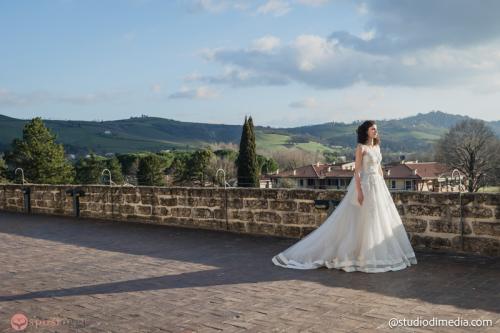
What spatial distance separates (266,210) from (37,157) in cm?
4367

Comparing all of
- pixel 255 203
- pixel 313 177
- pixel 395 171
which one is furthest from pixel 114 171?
pixel 255 203

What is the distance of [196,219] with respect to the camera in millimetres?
Answer: 10328

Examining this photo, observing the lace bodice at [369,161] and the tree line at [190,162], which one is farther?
the tree line at [190,162]

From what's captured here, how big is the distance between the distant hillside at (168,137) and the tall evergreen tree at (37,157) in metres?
67.2

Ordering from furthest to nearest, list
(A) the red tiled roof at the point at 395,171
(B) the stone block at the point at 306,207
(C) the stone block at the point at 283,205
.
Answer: (A) the red tiled roof at the point at 395,171, (C) the stone block at the point at 283,205, (B) the stone block at the point at 306,207

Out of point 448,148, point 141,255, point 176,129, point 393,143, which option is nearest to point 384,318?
point 141,255

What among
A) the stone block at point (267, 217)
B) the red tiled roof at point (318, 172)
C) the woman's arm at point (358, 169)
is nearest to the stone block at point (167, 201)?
the stone block at point (267, 217)

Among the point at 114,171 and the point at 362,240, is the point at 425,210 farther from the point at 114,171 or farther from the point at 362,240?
the point at 114,171

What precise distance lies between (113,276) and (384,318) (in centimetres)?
351

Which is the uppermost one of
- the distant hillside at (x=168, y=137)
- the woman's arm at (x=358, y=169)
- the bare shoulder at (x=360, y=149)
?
the distant hillside at (x=168, y=137)

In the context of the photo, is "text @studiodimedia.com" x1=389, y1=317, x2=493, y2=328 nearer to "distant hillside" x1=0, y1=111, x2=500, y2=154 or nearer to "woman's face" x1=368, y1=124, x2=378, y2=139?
"woman's face" x1=368, y1=124, x2=378, y2=139

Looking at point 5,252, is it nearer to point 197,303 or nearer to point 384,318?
point 197,303

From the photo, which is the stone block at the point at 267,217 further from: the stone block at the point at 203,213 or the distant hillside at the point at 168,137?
the distant hillside at the point at 168,137

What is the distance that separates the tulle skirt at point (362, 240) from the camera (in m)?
6.26
